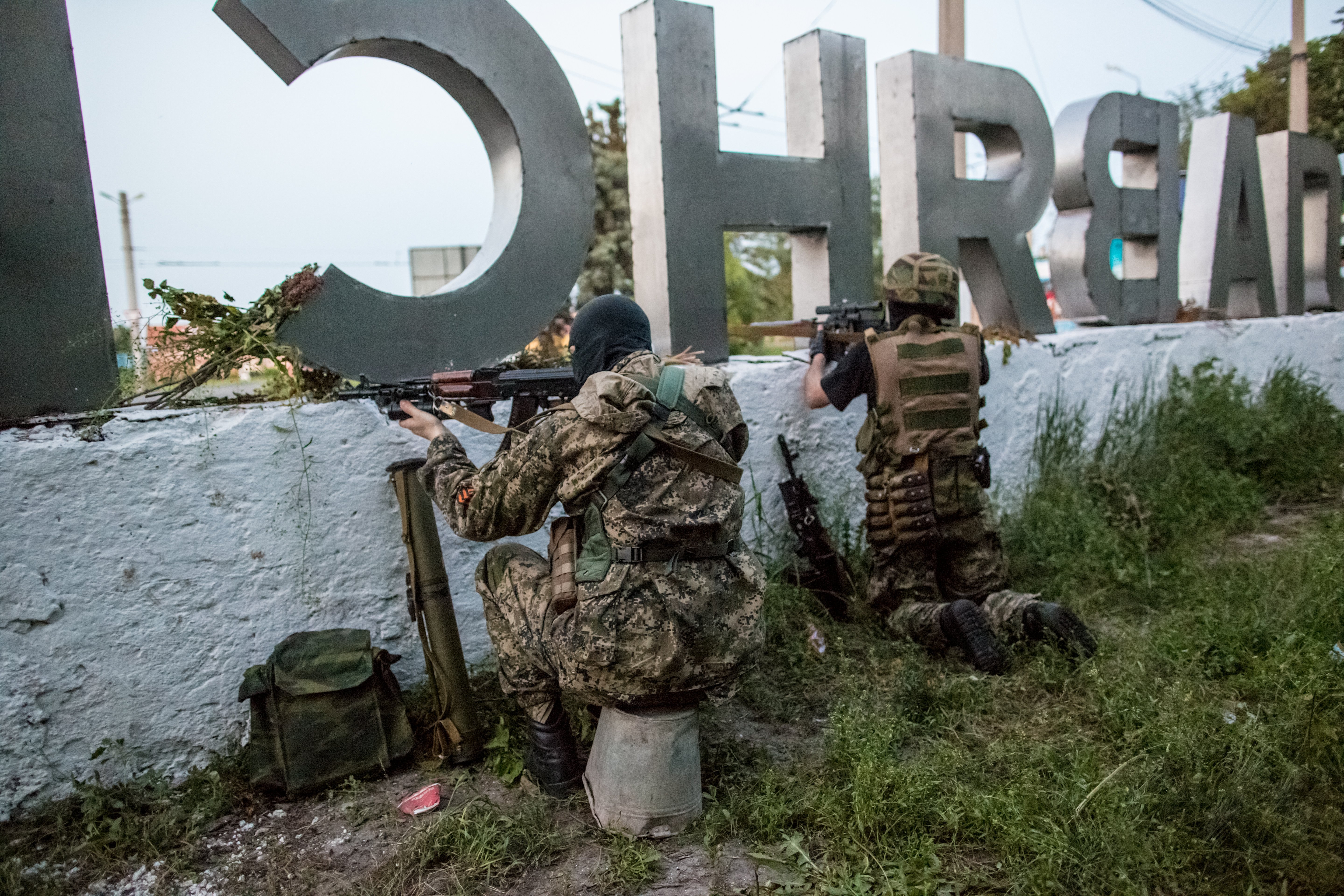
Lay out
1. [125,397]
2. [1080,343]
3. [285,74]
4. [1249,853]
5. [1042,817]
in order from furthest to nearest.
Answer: [1080,343] → [285,74] → [125,397] → [1042,817] → [1249,853]

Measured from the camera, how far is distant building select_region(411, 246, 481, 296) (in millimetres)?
14523

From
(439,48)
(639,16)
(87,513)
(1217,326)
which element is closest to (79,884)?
(87,513)

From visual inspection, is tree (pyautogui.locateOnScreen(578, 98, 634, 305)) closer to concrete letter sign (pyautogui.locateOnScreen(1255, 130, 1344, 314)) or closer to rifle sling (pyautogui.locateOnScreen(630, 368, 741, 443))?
concrete letter sign (pyautogui.locateOnScreen(1255, 130, 1344, 314))

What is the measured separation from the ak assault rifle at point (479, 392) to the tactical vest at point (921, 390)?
1.51m

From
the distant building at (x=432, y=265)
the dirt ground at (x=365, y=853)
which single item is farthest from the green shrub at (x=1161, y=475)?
the distant building at (x=432, y=265)

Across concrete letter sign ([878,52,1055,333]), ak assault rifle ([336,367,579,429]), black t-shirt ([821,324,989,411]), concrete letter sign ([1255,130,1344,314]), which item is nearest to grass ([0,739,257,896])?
ak assault rifle ([336,367,579,429])

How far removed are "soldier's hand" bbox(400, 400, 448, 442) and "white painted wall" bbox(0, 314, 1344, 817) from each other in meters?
0.31

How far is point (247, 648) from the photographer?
3102mm

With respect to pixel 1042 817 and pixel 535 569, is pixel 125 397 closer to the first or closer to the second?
pixel 535 569

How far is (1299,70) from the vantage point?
15.1 meters

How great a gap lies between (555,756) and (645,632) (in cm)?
62

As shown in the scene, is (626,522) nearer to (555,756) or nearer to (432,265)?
(555,756)

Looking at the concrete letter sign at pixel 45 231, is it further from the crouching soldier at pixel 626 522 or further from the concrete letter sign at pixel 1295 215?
the concrete letter sign at pixel 1295 215

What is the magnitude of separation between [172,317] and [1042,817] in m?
2.98
